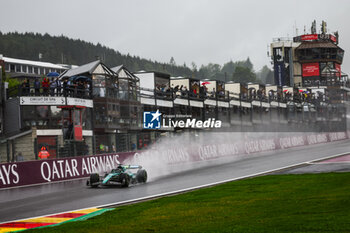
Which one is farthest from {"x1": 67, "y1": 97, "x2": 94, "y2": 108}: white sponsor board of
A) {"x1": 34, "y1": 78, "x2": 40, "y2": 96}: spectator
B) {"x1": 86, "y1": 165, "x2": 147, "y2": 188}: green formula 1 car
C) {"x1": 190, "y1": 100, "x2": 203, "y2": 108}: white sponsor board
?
{"x1": 190, "y1": 100, "x2": 203, "y2": 108}: white sponsor board

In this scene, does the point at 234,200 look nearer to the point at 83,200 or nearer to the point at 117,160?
the point at 83,200

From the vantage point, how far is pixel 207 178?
92.4 feet

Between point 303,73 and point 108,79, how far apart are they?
89.8 m

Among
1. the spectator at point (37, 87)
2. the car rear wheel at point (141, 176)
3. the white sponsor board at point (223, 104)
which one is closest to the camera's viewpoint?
the car rear wheel at point (141, 176)

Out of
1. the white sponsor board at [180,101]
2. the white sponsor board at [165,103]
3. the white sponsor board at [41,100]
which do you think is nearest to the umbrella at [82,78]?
the white sponsor board at [41,100]

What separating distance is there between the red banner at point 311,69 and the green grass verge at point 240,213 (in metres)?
104

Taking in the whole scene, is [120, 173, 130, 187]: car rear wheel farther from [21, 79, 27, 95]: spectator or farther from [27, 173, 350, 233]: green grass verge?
[21, 79, 27, 95]: spectator

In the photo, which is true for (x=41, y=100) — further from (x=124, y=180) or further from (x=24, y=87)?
(x=124, y=180)

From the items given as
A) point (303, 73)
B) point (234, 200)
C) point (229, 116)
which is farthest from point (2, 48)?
point (234, 200)

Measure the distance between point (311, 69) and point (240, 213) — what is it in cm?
11161

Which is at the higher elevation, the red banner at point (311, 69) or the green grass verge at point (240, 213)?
the red banner at point (311, 69)

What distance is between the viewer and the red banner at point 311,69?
394ft

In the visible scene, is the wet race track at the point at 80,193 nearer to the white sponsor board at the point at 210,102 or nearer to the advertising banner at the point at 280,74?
the white sponsor board at the point at 210,102

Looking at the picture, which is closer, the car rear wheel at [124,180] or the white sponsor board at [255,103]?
the car rear wheel at [124,180]
